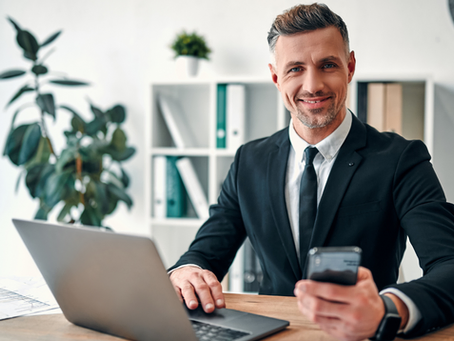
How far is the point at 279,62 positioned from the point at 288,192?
0.40 metres

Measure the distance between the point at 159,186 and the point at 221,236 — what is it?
117 cm

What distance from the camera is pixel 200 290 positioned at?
37.5 inches

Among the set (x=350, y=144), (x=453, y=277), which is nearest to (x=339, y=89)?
(x=350, y=144)

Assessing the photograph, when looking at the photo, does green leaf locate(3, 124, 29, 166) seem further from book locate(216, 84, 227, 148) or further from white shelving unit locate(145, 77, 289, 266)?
book locate(216, 84, 227, 148)

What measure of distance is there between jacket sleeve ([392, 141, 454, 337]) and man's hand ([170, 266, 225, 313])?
36cm

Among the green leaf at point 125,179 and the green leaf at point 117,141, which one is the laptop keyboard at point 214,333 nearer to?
the green leaf at point 117,141

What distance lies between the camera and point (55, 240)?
2.59 feet

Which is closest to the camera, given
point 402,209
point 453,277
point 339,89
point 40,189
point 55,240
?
point 55,240

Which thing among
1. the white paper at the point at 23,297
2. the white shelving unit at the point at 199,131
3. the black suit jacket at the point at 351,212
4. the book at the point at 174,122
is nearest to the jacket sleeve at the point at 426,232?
the black suit jacket at the point at 351,212

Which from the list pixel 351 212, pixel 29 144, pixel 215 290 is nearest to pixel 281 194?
pixel 351 212

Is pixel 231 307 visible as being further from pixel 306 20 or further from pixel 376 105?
pixel 376 105

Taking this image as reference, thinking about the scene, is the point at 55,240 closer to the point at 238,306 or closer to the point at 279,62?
the point at 238,306

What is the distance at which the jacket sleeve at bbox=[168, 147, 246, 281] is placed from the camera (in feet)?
4.34

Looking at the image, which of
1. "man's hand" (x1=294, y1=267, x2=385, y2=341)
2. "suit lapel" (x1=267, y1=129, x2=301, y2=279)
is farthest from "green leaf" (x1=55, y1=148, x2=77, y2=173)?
"man's hand" (x1=294, y1=267, x2=385, y2=341)
